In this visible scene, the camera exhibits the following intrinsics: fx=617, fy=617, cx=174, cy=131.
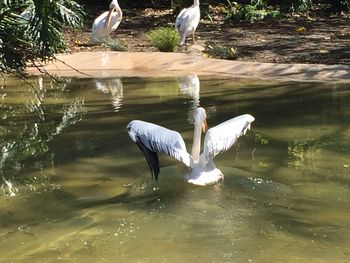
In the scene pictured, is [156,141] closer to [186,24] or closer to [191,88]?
[191,88]

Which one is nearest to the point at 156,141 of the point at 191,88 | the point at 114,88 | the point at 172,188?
the point at 172,188

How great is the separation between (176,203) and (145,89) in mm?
4944

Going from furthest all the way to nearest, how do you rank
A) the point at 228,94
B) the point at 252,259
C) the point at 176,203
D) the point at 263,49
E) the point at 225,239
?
the point at 263,49 < the point at 228,94 < the point at 176,203 < the point at 225,239 < the point at 252,259

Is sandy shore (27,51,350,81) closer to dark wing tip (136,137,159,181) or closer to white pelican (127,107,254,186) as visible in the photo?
white pelican (127,107,254,186)

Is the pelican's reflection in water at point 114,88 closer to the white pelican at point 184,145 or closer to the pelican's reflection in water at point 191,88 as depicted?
the pelican's reflection in water at point 191,88

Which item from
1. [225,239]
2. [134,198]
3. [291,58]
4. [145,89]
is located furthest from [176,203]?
[291,58]

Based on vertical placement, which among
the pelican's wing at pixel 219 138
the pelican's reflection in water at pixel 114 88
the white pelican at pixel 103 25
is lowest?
the pelican's reflection in water at pixel 114 88

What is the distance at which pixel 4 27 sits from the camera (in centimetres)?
605

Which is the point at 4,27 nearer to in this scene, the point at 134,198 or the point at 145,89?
Answer: the point at 134,198

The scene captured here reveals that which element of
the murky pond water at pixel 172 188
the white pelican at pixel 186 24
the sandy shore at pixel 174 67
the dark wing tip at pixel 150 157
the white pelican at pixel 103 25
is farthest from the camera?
the white pelican at pixel 103 25

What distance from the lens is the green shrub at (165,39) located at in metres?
12.5

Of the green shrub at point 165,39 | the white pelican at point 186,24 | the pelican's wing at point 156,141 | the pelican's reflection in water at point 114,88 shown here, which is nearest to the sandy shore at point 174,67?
the pelican's reflection in water at point 114,88

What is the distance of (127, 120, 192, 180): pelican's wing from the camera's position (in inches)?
176

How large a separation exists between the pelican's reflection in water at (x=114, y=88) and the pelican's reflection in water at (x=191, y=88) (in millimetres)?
917
